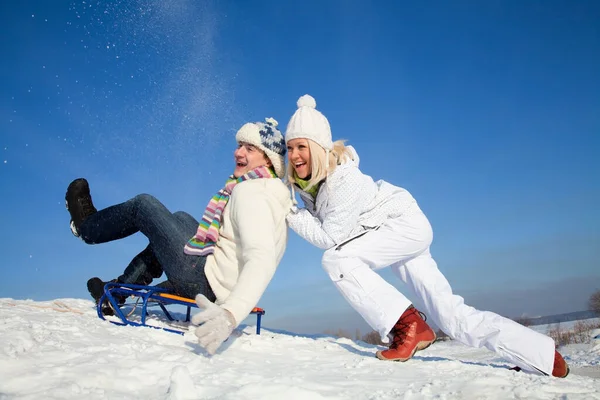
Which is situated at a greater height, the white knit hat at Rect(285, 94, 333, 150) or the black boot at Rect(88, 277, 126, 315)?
the white knit hat at Rect(285, 94, 333, 150)

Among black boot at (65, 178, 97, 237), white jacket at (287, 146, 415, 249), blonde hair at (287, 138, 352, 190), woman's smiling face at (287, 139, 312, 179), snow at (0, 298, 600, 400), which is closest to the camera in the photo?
snow at (0, 298, 600, 400)

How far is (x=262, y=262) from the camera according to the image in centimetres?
269

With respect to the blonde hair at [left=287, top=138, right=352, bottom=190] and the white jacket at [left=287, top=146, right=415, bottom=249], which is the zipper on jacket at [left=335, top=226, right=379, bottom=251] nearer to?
the white jacket at [left=287, top=146, right=415, bottom=249]

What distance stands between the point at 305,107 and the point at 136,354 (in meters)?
2.25

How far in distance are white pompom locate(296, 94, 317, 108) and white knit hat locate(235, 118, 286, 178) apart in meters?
0.34

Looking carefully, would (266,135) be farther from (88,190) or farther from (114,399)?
(114,399)

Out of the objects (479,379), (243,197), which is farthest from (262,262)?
(479,379)

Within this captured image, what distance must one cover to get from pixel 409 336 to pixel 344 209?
40.1 inches

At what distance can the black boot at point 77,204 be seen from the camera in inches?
146

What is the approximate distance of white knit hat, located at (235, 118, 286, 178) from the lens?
11.6 feet

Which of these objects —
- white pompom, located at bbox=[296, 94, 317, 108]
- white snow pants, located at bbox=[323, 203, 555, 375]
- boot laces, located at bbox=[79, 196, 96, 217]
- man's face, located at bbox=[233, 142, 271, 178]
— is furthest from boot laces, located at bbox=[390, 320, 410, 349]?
boot laces, located at bbox=[79, 196, 96, 217]

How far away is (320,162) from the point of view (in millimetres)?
3461

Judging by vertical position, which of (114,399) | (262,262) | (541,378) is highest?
(262,262)

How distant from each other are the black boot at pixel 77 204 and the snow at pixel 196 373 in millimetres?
788
